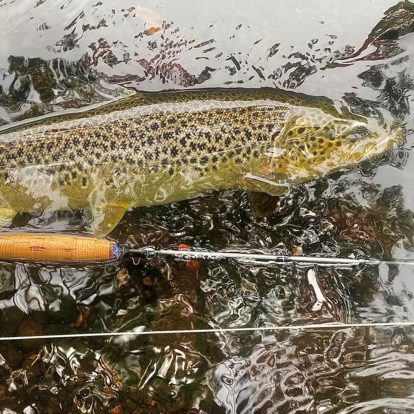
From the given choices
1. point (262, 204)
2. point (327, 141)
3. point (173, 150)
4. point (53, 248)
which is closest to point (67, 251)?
point (53, 248)

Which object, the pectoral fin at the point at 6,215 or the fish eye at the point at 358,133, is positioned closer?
the fish eye at the point at 358,133

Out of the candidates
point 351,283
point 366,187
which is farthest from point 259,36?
point 351,283

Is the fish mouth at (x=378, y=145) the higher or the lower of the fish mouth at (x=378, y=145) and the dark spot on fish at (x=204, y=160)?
the lower

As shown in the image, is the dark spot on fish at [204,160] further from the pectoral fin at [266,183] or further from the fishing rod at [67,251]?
the fishing rod at [67,251]

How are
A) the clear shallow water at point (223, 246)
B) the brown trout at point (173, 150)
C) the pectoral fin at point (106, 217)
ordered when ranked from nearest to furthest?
the clear shallow water at point (223, 246)
the brown trout at point (173, 150)
the pectoral fin at point (106, 217)

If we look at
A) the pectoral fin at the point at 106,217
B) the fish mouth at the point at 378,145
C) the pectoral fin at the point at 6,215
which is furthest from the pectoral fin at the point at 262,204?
the pectoral fin at the point at 6,215

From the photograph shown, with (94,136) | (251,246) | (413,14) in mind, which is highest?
(413,14)

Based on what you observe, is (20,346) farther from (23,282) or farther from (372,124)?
(372,124)
